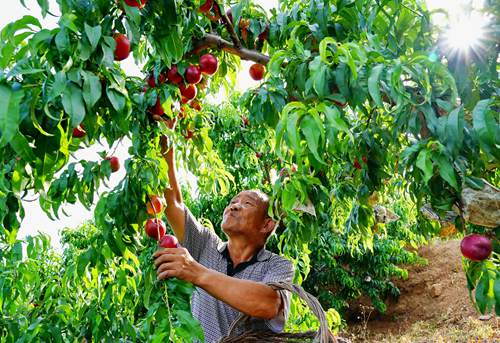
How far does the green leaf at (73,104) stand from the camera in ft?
2.47

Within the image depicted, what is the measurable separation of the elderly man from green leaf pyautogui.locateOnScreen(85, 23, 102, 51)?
0.65m

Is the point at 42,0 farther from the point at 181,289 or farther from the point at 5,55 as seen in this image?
the point at 181,289

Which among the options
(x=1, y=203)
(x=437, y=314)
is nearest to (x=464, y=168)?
(x=1, y=203)

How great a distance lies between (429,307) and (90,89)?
27.3 ft

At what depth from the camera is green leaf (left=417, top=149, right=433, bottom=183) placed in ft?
2.93

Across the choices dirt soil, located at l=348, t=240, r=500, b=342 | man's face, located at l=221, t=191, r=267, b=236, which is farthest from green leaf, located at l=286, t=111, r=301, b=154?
dirt soil, located at l=348, t=240, r=500, b=342

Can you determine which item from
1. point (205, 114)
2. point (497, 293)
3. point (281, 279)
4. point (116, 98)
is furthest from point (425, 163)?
point (205, 114)

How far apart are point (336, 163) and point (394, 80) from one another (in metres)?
1.06

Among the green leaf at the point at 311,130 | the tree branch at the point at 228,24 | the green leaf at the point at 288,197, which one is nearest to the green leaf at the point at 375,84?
the green leaf at the point at 311,130

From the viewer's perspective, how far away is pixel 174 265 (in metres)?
1.18

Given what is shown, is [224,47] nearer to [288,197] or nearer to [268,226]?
[288,197]

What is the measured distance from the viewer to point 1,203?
3.68 ft

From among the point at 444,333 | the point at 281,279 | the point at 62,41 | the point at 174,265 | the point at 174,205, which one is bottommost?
the point at 444,333

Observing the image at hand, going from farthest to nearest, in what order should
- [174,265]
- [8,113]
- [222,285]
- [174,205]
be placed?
[174,205], [222,285], [174,265], [8,113]
